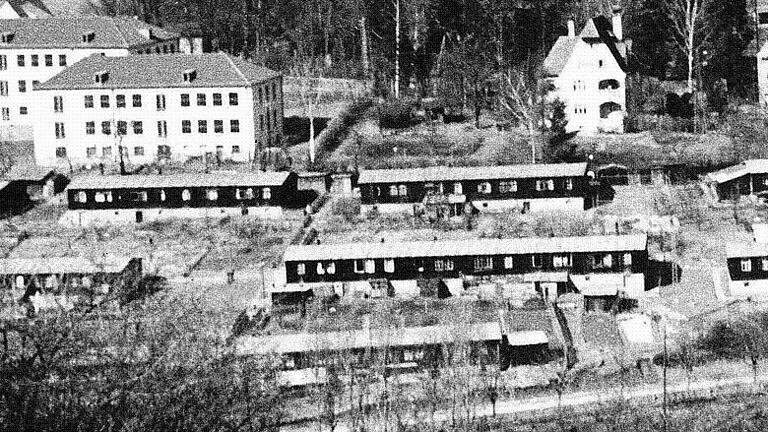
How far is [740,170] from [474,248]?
12.6 meters

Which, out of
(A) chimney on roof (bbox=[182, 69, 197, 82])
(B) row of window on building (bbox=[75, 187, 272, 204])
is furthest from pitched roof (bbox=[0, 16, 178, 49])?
(B) row of window on building (bbox=[75, 187, 272, 204])

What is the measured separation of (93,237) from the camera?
59031 mm

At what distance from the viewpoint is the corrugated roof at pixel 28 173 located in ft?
210

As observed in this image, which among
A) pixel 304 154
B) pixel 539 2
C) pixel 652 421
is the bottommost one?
pixel 652 421

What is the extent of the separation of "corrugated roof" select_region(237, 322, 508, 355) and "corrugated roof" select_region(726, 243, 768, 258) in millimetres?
8079

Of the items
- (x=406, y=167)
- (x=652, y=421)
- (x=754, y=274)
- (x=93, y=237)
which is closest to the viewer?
(x=652, y=421)

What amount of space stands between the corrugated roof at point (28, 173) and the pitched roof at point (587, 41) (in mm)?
18882

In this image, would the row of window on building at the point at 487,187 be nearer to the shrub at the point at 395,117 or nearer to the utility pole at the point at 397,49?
the shrub at the point at 395,117

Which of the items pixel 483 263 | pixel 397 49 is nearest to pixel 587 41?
pixel 397 49

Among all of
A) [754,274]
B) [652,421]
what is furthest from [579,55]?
[652,421]

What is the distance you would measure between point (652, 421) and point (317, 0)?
41170mm

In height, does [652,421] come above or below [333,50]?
below

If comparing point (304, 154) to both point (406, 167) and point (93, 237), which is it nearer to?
point (406, 167)

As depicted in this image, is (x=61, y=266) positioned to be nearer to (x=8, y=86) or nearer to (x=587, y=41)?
(x=8, y=86)
